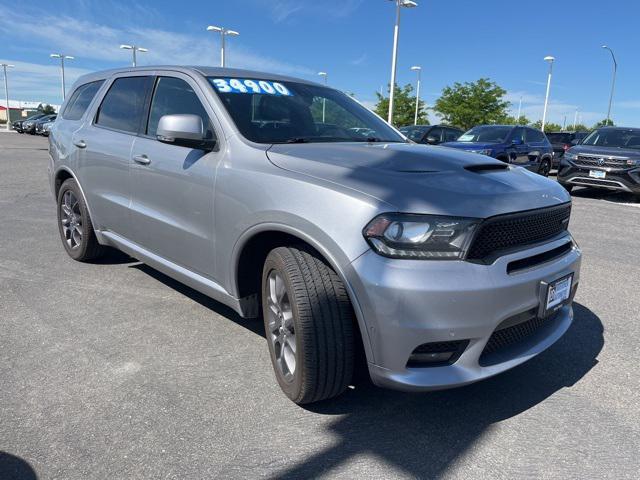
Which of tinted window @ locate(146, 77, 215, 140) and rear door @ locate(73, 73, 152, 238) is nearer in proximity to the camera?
tinted window @ locate(146, 77, 215, 140)

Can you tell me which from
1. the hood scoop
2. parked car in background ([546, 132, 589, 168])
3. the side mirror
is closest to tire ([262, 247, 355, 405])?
the side mirror

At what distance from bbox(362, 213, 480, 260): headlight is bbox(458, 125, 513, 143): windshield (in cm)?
1045

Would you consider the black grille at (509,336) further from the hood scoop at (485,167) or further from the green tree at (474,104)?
the green tree at (474,104)

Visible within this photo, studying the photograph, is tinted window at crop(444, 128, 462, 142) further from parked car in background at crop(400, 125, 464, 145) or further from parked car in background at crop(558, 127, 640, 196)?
parked car in background at crop(558, 127, 640, 196)

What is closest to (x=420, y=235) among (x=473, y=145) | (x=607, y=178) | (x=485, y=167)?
(x=485, y=167)

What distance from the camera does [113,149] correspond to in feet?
13.1

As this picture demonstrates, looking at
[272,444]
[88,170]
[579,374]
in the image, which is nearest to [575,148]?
[579,374]

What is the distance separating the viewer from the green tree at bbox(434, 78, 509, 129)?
1484 inches

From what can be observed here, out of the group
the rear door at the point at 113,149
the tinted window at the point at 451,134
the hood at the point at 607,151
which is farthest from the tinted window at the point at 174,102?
the tinted window at the point at 451,134

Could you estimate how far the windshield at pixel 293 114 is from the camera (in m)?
3.18

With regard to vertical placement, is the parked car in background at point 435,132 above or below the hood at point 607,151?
above

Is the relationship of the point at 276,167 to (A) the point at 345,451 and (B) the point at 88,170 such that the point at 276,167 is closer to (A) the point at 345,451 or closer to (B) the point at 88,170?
(A) the point at 345,451

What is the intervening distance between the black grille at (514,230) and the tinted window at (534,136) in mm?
11377

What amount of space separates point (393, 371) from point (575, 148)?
10.9 metres
